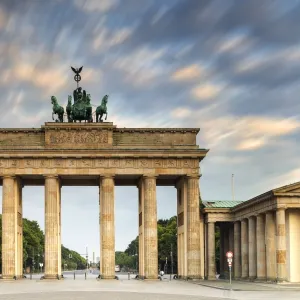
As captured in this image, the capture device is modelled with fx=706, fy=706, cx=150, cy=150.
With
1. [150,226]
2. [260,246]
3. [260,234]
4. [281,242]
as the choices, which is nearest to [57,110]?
[150,226]

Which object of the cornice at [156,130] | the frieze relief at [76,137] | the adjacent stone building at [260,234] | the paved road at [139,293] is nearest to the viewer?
the paved road at [139,293]

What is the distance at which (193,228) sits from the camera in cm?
9331

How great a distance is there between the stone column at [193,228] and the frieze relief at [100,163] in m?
2.35

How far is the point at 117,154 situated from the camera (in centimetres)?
9288

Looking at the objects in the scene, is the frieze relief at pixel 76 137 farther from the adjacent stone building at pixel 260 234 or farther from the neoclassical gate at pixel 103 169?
the adjacent stone building at pixel 260 234

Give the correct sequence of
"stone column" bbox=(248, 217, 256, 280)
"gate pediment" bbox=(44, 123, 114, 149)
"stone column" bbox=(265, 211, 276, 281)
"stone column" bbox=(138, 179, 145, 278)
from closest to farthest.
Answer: "stone column" bbox=(265, 211, 276, 281)
"stone column" bbox=(248, 217, 256, 280)
"gate pediment" bbox=(44, 123, 114, 149)
"stone column" bbox=(138, 179, 145, 278)

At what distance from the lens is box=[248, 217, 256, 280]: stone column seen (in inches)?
3433

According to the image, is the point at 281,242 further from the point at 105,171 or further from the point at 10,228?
the point at 10,228

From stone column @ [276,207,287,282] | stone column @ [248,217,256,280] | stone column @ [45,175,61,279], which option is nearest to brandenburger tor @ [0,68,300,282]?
stone column @ [45,175,61,279]

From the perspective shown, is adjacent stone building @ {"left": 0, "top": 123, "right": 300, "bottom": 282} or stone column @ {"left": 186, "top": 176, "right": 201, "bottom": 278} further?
stone column @ {"left": 186, "top": 176, "right": 201, "bottom": 278}

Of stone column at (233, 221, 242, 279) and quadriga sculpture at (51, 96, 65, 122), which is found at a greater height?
quadriga sculpture at (51, 96, 65, 122)

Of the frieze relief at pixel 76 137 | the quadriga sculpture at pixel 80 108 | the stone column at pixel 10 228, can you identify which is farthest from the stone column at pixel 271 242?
the stone column at pixel 10 228

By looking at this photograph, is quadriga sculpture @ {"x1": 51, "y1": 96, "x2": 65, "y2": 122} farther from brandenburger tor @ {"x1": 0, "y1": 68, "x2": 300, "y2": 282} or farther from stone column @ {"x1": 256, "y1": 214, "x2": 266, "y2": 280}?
stone column @ {"x1": 256, "y1": 214, "x2": 266, "y2": 280}

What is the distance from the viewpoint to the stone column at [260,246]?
83.3m
